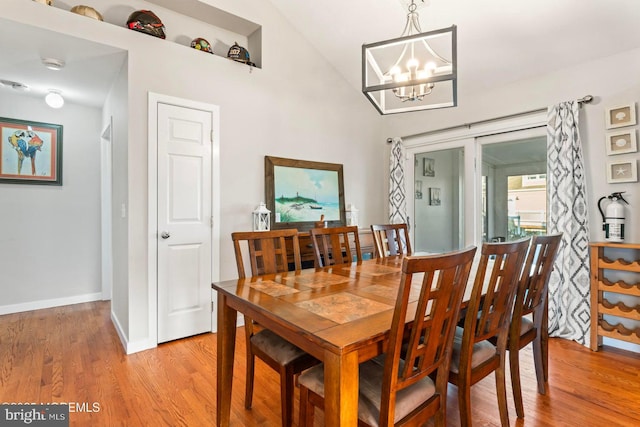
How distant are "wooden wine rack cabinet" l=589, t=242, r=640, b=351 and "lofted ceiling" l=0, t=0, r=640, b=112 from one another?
1.67 m

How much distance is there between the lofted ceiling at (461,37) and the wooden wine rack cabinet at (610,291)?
1667 millimetres

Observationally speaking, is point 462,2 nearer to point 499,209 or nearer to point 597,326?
point 499,209

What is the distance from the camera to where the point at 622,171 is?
8.79 ft

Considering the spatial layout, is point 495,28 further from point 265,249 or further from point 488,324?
point 265,249

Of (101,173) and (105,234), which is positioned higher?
(101,173)

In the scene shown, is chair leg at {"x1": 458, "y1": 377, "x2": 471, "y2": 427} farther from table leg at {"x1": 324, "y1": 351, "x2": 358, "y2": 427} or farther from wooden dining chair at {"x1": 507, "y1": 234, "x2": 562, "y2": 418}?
table leg at {"x1": 324, "y1": 351, "x2": 358, "y2": 427}

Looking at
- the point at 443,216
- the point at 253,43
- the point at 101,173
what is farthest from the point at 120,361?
the point at 443,216

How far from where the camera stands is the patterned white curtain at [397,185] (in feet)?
14.0

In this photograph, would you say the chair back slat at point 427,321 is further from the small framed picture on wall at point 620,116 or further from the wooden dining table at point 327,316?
the small framed picture on wall at point 620,116

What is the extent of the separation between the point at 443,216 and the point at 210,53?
317cm

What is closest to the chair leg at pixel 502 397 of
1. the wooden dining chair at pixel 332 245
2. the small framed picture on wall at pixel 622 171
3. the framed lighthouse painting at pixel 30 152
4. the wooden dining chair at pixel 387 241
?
the wooden dining chair at pixel 332 245

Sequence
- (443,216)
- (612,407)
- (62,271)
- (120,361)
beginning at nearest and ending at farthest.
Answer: (612,407), (120,361), (62,271), (443,216)

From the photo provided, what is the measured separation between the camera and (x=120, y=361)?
2.47 m

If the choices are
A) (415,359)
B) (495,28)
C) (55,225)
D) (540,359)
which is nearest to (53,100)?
(55,225)
